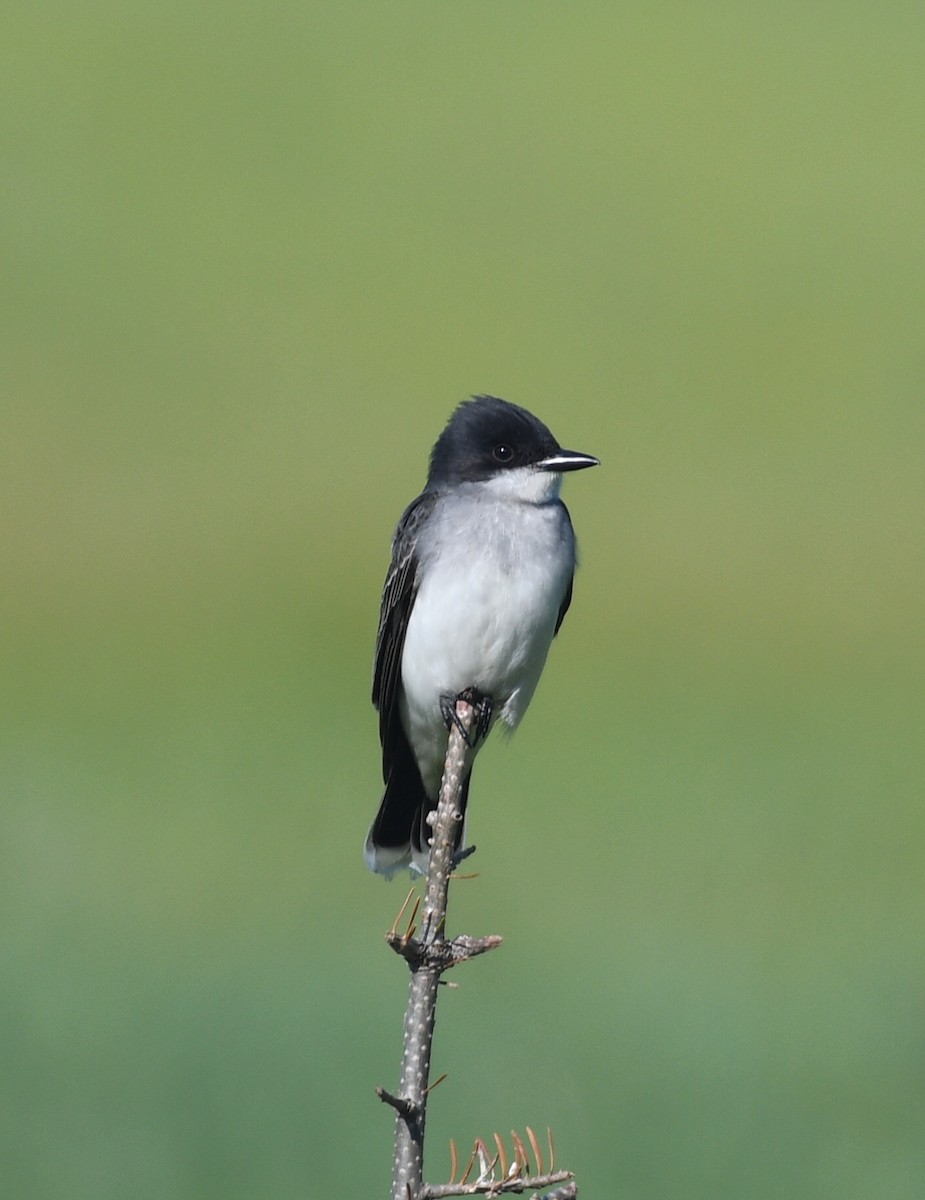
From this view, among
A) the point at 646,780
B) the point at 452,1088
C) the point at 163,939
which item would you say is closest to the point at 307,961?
the point at 163,939

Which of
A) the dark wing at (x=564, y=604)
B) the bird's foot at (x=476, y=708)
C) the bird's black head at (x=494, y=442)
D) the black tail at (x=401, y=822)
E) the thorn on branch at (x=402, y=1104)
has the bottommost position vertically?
the black tail at (x=401, y=822)

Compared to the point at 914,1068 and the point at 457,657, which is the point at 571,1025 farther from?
the point at 457,657

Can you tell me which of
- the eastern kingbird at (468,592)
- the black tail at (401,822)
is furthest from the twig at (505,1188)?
the black tail at (401,822)

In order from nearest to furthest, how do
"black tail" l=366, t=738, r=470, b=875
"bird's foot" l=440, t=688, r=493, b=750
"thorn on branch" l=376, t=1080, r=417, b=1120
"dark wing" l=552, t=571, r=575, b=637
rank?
"thorn on branch" l=376, t=1080, r=417, b=1120 < "bird's foot" l=440, t=688, r=493, b=750 < "black tail" l=366, t=738, r=470, b=875 < "dark wing" l=552, t=571, r=575, b=637

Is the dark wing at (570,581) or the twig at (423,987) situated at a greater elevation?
the dark wing at (570,581)

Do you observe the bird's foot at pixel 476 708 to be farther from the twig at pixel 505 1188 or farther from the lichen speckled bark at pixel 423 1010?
the twig at pixel 505 1188

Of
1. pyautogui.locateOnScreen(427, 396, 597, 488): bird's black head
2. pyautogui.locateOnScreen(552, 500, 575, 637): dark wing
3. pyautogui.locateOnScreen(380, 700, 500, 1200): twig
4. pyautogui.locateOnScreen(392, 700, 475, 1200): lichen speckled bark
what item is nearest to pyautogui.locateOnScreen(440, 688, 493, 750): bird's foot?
pyautogui.locateOnScreen(552, 500, 575, 637): dark wing

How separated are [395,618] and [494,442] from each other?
A: 602 mm

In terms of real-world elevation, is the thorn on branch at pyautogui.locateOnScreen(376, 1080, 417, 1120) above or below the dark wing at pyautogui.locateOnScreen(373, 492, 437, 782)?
below

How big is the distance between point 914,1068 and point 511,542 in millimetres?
2952

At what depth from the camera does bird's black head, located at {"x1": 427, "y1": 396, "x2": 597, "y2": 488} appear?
18.1 ft

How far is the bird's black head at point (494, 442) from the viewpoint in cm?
551

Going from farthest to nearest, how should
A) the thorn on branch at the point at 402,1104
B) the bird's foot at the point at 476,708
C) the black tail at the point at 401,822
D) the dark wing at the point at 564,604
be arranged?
the dark wing at the point at 564,604
the black tail at the point at 401,822
the bird's foot at the point at 476,708
the thorn on branch at the point at 402,1104

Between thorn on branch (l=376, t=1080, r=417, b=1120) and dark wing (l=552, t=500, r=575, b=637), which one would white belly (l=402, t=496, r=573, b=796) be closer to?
dark wing (l=552, t=500, r=575, b=637)
